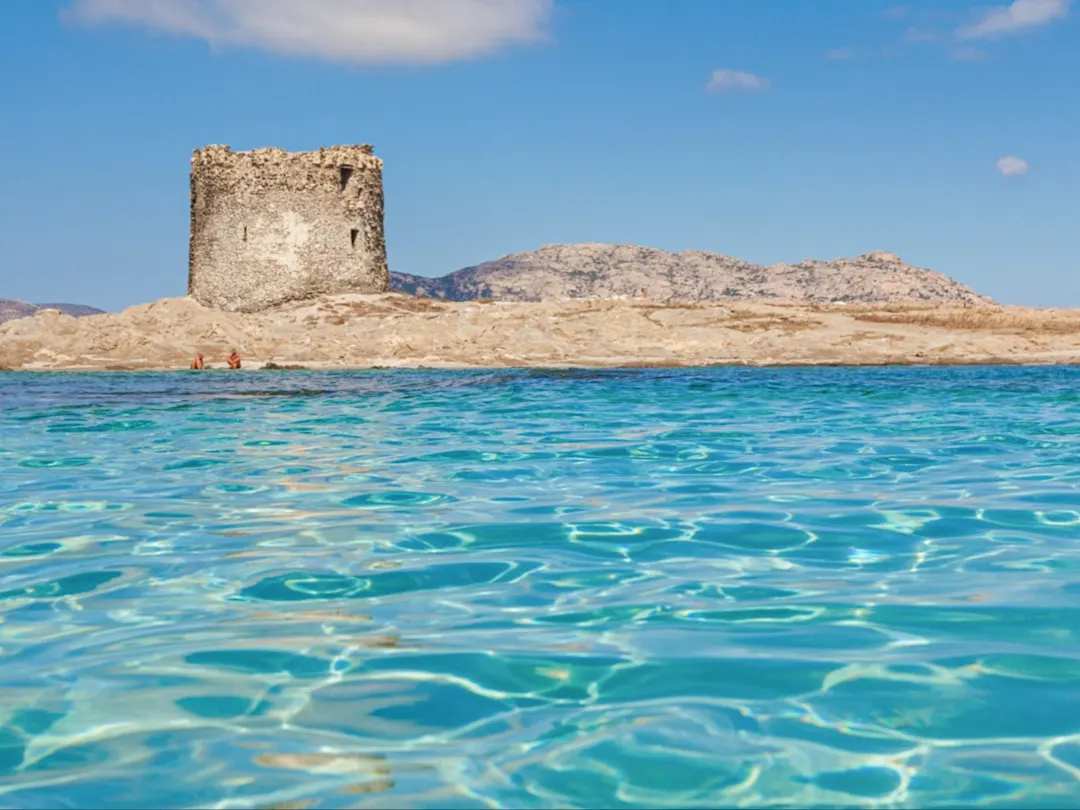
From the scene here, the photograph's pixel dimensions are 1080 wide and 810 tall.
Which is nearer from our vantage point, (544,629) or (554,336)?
(544,629)

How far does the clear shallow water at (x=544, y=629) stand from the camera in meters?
2.63

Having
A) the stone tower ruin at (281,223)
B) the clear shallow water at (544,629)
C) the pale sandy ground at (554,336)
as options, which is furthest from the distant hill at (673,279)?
the clear shallow water at (544,629)

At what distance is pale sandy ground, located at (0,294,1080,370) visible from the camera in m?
23.9

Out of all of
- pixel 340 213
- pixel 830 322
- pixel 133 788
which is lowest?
pixel 133 788

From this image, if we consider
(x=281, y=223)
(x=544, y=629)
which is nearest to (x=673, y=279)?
(x=281, y=223)

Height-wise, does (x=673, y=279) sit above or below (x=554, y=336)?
above

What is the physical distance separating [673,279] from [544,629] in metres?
78.7

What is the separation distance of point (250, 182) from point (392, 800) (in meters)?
29.5

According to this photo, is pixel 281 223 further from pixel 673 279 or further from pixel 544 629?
pixel 673 279

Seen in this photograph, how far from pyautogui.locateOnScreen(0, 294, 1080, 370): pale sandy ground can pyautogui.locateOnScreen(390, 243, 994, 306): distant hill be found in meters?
43.7

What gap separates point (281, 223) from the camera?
3041 cm

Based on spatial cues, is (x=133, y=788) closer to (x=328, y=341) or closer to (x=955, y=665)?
(x=955, y=665)

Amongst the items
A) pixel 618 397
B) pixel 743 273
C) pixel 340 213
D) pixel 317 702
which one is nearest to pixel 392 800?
pixel 317 702

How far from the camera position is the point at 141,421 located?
12.1 metres
